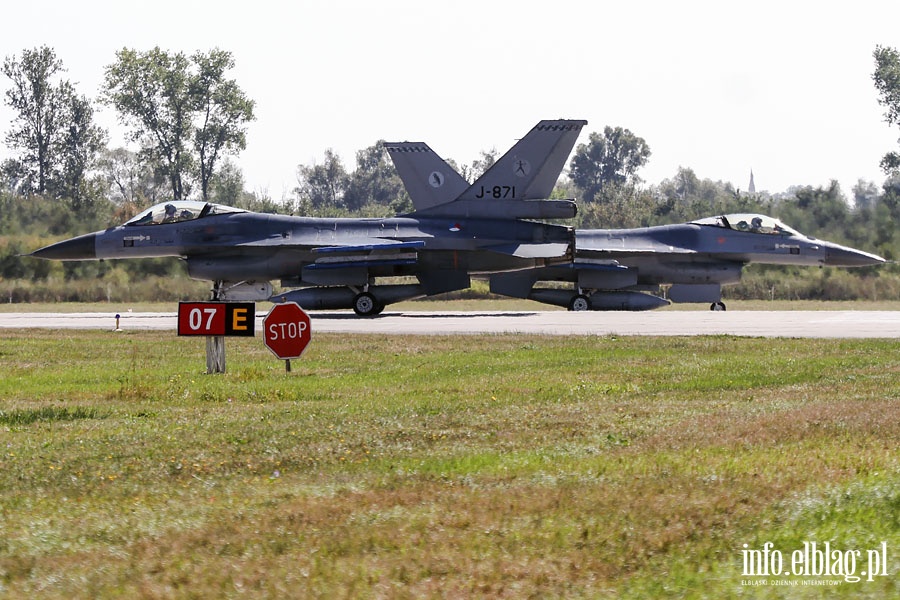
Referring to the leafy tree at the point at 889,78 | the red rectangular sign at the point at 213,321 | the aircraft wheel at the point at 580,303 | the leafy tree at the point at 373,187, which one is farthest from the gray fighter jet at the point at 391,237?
the leafy tree at the point at 373,187

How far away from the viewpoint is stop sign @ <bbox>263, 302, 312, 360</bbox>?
1639 centimetres

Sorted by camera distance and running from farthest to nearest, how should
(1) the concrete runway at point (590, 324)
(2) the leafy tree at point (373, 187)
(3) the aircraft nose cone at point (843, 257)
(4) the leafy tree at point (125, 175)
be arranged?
1. (2) the leafy tree at point (373, 187)
2. (4) the leafy tree at point (125, 175)
3. (3) the aircraft nose cone at point (843, 257)
4. (1) the concrete runway at point (590, 324)

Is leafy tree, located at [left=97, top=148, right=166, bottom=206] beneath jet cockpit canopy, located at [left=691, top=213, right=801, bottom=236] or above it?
above

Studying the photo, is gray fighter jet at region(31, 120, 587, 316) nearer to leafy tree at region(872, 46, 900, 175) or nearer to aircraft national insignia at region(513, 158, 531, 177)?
aircraft national insignia at region(513, 158, 531, 177)

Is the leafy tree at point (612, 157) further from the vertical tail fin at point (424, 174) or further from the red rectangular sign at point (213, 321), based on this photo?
the red rectangular sign at point (213, 321)

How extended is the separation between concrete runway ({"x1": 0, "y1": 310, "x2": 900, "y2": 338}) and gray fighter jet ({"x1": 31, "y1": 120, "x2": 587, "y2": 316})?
1280 mm

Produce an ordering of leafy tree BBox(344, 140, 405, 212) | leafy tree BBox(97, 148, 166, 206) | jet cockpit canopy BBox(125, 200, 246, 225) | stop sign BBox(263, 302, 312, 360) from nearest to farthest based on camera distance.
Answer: stop sign BBox(263, 302, 312, 360) < jet cockpit canopy BBox(125, 200, 246, 225) < leafy tree BBox(97, 148, 166, 206) < leafy tree BBox(344, 140, 405, 212)

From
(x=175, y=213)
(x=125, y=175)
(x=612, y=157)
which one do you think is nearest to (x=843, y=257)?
(x=175, y=213)

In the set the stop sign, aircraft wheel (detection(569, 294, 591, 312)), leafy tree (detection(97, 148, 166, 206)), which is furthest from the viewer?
leafy tree (detection(97, 148, 166, 206))

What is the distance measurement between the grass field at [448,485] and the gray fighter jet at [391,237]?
17.1 metres

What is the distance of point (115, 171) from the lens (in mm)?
98000

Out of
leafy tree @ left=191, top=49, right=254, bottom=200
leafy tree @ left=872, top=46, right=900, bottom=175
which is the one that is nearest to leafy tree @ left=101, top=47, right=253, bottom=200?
leafy tree @ left=191, top=49, right=254, bottom=200

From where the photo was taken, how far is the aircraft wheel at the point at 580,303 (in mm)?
35656

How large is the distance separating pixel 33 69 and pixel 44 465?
74027mm
